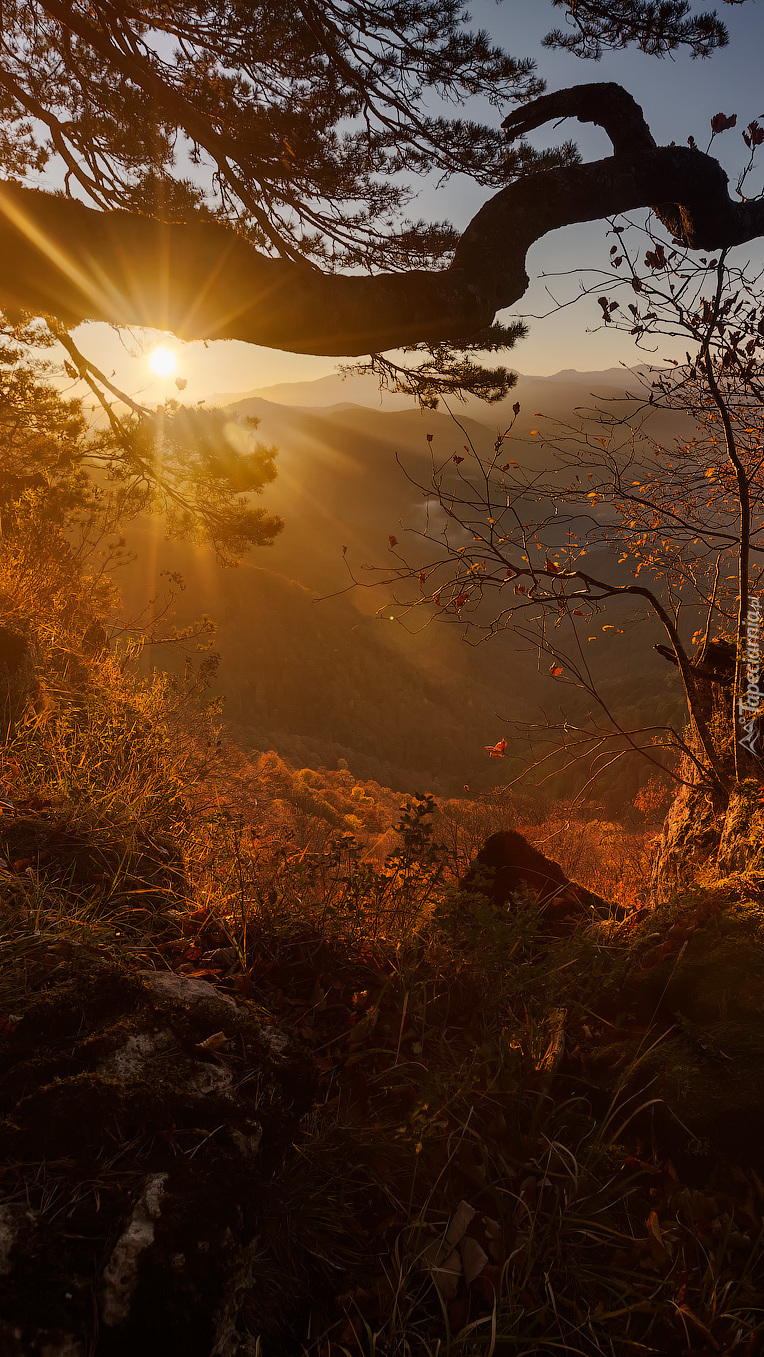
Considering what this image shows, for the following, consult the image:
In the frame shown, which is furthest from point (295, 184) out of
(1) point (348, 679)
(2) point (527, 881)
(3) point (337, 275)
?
(1) point (348, 679)

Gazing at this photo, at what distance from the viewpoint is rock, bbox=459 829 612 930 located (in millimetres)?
3164

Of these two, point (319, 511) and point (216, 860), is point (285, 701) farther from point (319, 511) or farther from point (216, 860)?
point (319, 511)

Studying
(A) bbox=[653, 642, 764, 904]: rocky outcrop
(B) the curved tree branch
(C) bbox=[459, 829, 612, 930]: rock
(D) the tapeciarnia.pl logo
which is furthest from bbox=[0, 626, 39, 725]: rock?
(D) the tapeciarnia.pl logo

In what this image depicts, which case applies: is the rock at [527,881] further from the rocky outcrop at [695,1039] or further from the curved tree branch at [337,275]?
A: the curved tree branch at [337,275]

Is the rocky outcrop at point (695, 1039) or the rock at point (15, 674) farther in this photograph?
the rock at point (15, 674)

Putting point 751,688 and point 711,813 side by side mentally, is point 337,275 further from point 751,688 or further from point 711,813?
point 711,813

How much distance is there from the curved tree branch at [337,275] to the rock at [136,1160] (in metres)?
2.34

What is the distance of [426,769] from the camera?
51.9 meters

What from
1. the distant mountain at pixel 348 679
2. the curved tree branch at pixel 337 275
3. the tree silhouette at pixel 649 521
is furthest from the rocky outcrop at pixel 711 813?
the distant mountain at pixel 348 679

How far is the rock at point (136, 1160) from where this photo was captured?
1.03m

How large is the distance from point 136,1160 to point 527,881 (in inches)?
102

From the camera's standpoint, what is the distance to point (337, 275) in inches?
104

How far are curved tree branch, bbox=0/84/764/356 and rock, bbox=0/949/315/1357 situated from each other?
2340mm

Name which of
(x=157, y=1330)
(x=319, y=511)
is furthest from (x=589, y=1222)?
(x=319, y=511)
